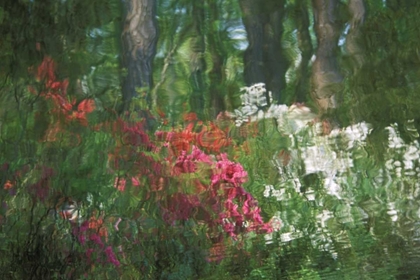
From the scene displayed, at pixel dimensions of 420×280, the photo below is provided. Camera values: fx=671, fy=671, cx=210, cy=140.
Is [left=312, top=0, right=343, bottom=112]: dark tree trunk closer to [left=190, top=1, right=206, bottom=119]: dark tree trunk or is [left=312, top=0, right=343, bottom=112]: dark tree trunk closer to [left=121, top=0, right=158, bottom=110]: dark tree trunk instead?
[left=190, top=1, right=206, bottom=119]: dark tree trunk

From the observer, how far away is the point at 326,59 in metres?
1.11

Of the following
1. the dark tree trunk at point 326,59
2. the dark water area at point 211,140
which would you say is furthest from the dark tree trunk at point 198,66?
the dark tree trunk at point 326,59

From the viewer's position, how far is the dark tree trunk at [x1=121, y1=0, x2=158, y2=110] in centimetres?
125

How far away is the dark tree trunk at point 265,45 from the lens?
→ 1.14m

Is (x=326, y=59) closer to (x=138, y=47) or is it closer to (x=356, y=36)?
(x=356, y=36)

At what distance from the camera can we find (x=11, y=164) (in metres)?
1.39

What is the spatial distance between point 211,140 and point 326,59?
0.24 meters

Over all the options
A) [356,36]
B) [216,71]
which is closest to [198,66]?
[216,71]

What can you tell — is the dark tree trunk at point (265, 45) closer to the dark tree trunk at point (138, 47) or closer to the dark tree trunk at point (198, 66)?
the dark tree trunk at point (198, 66)

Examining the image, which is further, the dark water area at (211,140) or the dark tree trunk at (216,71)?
the dark tree trunk at (216,71)

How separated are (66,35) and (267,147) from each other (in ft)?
1.62

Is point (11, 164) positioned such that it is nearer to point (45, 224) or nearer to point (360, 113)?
point (45, 224)

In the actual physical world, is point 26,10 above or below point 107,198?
above

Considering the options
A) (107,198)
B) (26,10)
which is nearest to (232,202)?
(107,198)
